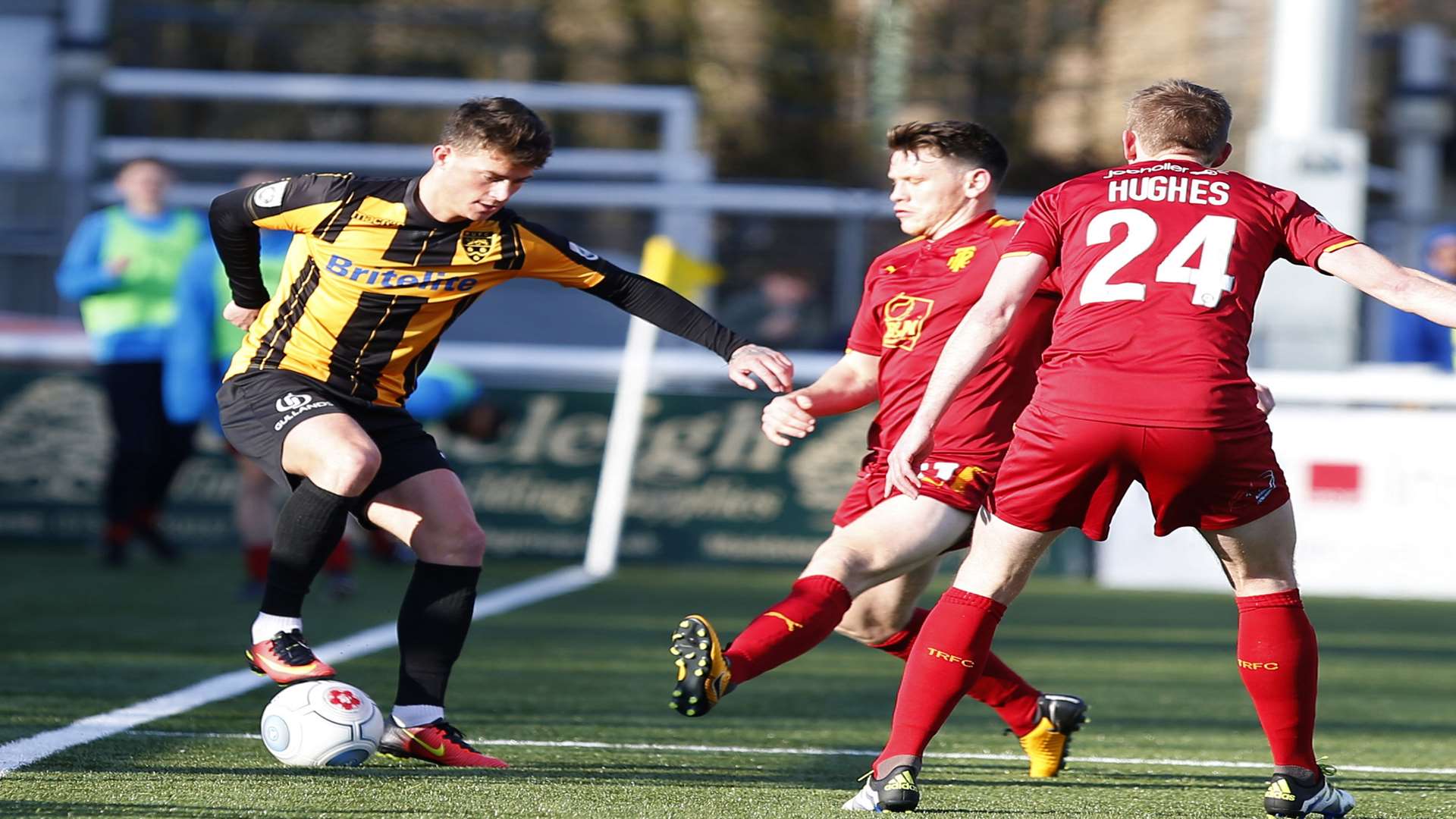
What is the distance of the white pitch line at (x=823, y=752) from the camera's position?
18.0 ft

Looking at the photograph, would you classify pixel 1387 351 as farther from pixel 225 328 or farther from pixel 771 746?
pixel 771 746

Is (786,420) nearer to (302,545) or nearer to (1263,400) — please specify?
(1263,400)

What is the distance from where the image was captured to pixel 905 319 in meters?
5.12

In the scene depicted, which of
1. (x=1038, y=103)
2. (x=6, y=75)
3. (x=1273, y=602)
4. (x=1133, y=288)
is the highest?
(x=1038, y=103)

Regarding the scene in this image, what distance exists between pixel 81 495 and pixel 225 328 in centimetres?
261

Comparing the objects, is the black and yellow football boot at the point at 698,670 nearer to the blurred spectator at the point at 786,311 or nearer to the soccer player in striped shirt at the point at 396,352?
the soccer player in striped shirt at the point at 396,352

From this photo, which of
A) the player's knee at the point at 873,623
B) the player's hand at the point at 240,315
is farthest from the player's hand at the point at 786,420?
the player's hand at the point at 240,315

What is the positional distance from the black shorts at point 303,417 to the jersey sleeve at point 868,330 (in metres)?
1.15

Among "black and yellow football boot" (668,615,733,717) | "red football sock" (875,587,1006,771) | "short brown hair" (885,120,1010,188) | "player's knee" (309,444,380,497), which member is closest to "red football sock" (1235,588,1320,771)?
"red football sock" (875,587,1006,771)

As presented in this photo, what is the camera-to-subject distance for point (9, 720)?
217 inches

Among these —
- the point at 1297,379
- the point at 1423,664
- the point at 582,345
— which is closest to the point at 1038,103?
the point at 582,345

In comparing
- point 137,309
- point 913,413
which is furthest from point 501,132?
point 137,309

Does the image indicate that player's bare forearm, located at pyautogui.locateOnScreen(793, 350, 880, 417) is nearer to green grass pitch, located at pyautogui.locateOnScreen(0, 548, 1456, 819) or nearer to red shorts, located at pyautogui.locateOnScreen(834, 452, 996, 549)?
red shorts, located at pyautogui.locateOnScreen(834, 452, 996, 549)

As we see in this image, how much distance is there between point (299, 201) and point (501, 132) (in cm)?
63
